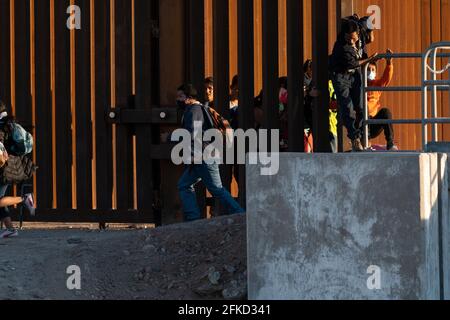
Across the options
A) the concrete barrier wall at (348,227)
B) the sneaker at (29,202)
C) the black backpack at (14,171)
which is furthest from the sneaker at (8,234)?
the concrete barrier wall at (348,227)

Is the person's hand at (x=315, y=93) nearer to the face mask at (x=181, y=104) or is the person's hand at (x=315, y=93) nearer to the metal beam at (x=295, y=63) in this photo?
the metal beam at (x=295, y=63)

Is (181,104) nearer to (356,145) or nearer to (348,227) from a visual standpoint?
(356,145)

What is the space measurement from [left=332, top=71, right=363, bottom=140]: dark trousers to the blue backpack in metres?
3.22

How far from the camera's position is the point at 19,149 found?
43.7 feet

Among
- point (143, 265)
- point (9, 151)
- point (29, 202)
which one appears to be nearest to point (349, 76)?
point (143, 265)

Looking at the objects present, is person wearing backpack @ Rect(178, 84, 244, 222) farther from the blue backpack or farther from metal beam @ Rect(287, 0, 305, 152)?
the blue backpack

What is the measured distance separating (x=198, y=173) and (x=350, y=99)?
1726mm

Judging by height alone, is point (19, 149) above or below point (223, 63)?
below

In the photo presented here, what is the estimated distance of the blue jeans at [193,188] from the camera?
1308cm

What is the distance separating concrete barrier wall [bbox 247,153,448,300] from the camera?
9062 millimetres

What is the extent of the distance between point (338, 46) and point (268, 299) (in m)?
3.99

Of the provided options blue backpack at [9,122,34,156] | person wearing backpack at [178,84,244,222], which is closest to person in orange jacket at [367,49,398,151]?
person wearing backpack at [178,84,244,222]

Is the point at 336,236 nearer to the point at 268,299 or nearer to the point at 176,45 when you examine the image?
the point at 268,299
